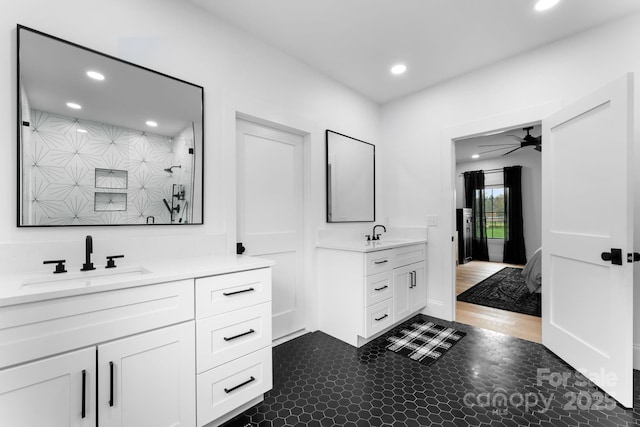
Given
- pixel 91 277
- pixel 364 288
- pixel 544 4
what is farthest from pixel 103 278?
pixel 544 4

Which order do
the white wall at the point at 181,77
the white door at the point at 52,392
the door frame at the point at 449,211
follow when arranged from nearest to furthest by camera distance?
1. the white door at the point at 52,392
2. the white wall at the point at 181,77
3. the door frame at the point at 449,211

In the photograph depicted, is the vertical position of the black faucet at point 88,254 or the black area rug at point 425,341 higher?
the black faucet at point 88,254

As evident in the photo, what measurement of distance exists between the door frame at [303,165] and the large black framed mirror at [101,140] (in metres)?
0.20

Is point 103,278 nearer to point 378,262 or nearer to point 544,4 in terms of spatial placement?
point 378,262

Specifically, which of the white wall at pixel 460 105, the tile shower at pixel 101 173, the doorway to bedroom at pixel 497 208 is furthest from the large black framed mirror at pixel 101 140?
the doorway to bedroom at pixel 497 208

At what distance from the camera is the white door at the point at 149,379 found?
46.3 inches

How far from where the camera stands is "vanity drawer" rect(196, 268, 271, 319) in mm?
1453

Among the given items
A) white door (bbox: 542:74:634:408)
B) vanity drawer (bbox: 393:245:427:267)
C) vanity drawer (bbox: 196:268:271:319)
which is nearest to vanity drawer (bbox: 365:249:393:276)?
vanity drawer (bbox: 393:245:427:267)

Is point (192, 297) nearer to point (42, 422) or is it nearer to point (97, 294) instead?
point (97, 294)

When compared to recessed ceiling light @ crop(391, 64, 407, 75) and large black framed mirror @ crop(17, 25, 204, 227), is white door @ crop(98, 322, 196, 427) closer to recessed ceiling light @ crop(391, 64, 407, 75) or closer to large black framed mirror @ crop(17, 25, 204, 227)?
large black framed mirror @ crop(17, 25, 204, 227)

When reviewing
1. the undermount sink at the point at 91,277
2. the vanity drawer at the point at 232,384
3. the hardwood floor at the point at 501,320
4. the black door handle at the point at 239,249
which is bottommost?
the hardwood floor at the point at 501,320

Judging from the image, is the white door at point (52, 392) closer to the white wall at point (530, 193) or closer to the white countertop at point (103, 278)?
the white countertop at point (103, 278)

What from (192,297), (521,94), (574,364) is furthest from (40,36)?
(574,364)

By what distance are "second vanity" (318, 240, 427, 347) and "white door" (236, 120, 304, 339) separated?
28cm
